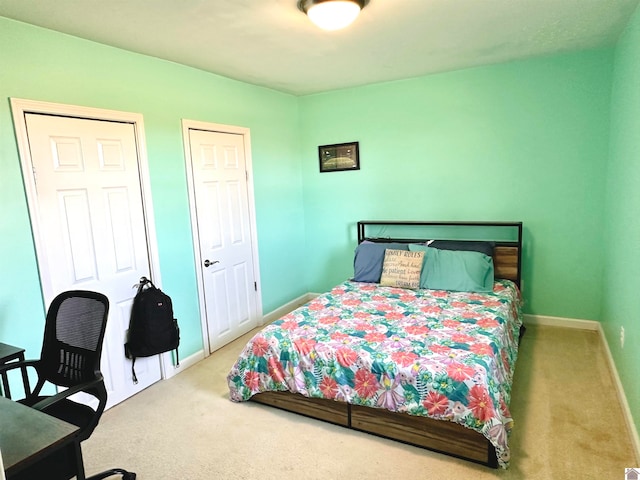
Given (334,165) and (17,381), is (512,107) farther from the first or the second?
(17,381)

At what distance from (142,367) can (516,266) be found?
319cm

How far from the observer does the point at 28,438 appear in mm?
1266

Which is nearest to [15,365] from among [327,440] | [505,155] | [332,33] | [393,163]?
[327,440]

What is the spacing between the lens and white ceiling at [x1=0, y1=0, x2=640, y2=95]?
212 centimetres

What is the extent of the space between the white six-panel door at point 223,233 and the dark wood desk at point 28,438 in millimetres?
1941

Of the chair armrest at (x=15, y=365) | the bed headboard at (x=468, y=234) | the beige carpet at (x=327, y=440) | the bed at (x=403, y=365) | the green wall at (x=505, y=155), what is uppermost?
the green wall at (x=505, y=155)

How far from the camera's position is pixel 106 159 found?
263 centimetres

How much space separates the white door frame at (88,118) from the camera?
7.20 feet

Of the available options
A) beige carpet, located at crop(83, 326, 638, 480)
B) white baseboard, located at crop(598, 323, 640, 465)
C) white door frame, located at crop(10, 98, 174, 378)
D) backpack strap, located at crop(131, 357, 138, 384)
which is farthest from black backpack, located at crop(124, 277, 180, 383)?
white baseboard, located at crop(598, 323, 640, 465)

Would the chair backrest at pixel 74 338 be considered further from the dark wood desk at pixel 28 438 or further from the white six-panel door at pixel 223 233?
the white six-panel door at pixel 223 233

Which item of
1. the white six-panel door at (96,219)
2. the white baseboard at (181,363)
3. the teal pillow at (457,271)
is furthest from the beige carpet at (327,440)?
the teal pillow at (457,271)

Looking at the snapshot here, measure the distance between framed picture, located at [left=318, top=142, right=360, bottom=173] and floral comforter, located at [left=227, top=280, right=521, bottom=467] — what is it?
1764mm

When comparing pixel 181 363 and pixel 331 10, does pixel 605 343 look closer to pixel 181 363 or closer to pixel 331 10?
pixel 331 10

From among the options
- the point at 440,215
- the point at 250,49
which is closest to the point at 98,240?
the point at 250,49
